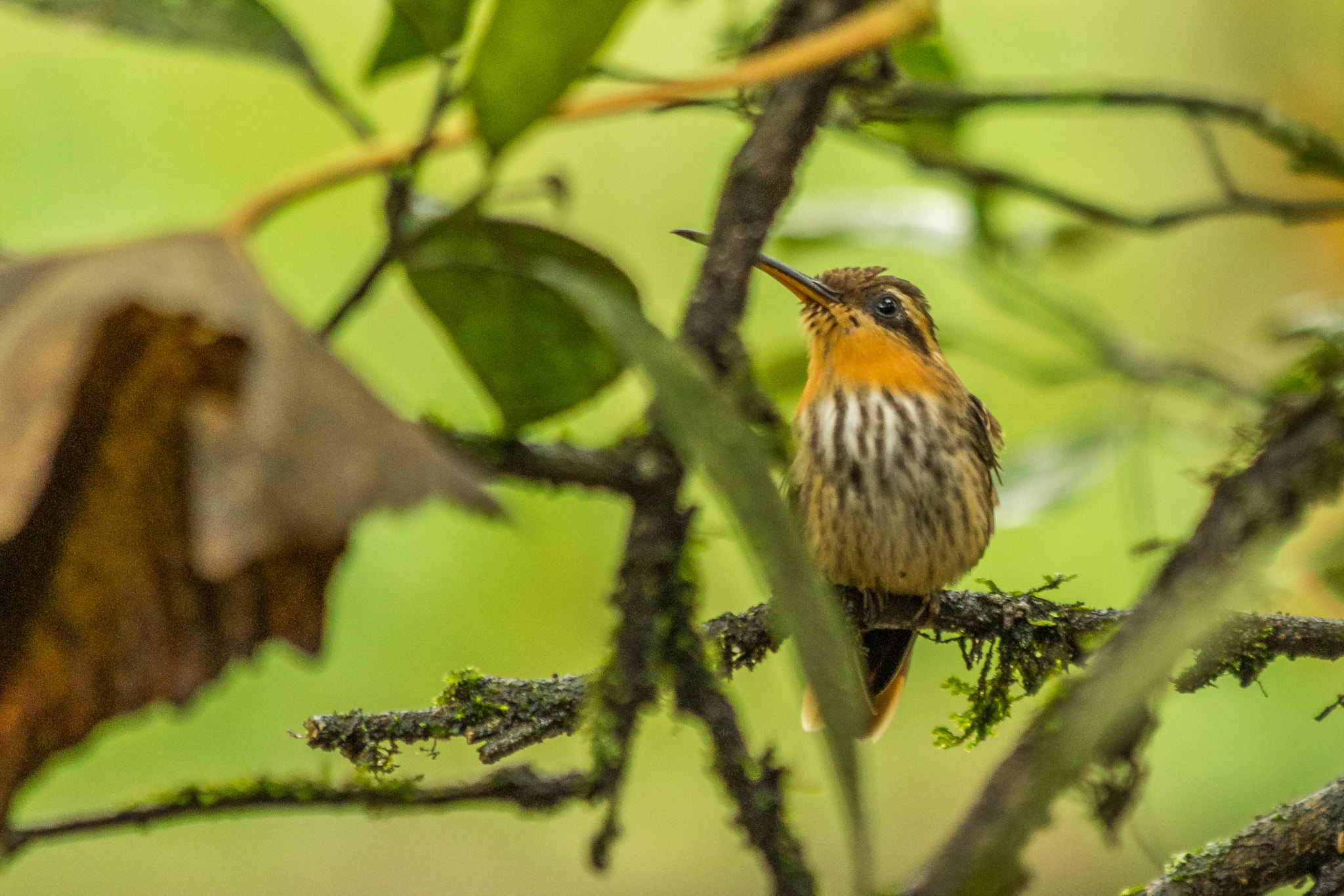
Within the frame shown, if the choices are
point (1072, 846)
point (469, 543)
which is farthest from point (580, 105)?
point (1072, 846)

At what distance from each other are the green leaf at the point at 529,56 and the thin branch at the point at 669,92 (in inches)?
1.1

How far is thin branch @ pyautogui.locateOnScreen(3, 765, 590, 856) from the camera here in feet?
1.94

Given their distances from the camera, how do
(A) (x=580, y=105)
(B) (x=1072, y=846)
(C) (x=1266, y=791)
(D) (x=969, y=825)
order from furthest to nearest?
1. (B) (x=1072, y=846)
2. (C) (x=1266, y=791)
3. (A) (x=580, y=105)
4. (D) (x=969, y=825)

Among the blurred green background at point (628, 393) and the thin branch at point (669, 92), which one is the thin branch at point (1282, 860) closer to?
the thin branch at point (669, 92)

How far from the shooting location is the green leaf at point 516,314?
81 cm

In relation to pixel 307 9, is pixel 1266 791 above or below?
below

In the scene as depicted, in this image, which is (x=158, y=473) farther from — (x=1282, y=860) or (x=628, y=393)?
(x=628, y=393)

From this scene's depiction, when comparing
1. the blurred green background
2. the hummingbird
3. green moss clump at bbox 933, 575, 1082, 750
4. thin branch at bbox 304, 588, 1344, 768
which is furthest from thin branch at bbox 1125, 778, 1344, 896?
the blurred green background

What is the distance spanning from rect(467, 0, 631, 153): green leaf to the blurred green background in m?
2.07

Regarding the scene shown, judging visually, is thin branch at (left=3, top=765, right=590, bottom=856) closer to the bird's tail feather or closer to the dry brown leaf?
the dry brown leaf

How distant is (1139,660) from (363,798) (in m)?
0.38

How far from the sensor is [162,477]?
0.64 meters

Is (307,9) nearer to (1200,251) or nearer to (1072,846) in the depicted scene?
(1200,251)

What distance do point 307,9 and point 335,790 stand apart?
3.61 m
